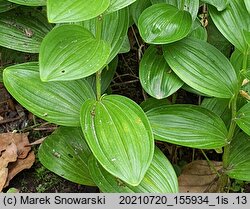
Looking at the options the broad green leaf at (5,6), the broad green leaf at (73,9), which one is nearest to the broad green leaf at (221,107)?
the broad green leaf at (73,9)

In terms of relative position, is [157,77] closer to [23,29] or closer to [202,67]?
[202,67]

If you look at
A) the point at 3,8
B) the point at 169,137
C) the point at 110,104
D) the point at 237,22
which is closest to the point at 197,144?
the point at 169,137

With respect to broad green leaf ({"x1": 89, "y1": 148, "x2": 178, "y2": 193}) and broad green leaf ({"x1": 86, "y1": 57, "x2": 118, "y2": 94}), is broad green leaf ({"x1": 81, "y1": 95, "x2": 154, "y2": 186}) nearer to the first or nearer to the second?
broad green leaf ({"x1": 89, "y1": 148, "x2": 178, "y2": 193})

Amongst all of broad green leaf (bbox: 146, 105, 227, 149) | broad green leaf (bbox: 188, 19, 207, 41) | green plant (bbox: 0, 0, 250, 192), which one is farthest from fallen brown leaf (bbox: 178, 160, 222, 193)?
broad green leaf (bbox: 188, 19, 207, 41)

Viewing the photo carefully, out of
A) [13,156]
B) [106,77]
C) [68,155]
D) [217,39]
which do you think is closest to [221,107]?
[217,39]

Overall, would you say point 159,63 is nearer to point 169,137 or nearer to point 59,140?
point 169,137

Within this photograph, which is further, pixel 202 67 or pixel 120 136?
pixel 202 67

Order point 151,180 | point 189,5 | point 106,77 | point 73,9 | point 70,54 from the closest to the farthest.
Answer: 1. point 73,9
2. point 70,54
3. point 151,180
4. point 189,5
5. point 106,77
